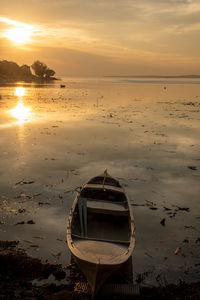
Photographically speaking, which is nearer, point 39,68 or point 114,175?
point 114,175

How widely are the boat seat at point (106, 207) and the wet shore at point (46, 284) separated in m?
2.43

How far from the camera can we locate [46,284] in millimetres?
7969

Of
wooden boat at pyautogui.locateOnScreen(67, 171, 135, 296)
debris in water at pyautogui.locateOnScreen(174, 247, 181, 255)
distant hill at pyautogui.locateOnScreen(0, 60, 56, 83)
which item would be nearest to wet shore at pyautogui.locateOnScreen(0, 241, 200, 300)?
wooden boat at pyautogui.locateOnScreen(67, 171, 135, 296)

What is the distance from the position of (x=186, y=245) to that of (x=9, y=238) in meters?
6.56

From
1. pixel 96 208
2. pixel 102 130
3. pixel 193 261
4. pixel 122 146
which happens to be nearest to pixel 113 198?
pixel 96 208

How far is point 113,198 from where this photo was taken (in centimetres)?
1242

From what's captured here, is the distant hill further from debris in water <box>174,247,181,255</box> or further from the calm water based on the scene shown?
debris in water <box>174,247,181,255</box>

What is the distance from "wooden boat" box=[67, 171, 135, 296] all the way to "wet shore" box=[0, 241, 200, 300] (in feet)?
2.77

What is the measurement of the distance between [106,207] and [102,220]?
540 millimetres

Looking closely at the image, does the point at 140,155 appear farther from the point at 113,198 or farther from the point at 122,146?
the point at 113,198

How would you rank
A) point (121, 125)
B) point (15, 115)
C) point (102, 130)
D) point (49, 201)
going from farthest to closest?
point (15, 115) → point (121, 125) → point (102, 130) → point (49, 201)

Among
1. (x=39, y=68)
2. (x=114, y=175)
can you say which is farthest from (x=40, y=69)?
(x=114, y=175)

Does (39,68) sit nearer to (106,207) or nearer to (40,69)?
(40,69)

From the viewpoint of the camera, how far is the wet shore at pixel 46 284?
7484 millimetres
